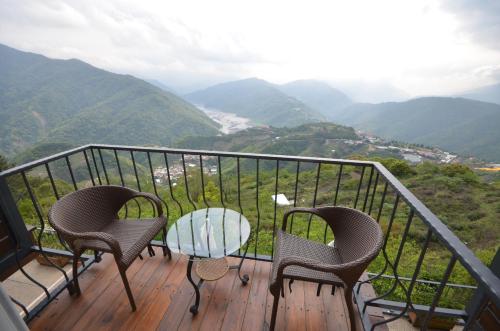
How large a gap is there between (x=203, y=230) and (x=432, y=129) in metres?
106

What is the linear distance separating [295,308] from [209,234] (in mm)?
948

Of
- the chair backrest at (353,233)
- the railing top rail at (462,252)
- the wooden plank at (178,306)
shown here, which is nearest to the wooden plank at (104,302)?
the wooden plank at (178,306)

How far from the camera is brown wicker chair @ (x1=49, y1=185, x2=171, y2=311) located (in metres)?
1.66

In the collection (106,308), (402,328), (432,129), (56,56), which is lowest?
(432,129)

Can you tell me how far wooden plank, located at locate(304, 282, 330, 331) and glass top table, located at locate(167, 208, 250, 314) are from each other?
557 mm

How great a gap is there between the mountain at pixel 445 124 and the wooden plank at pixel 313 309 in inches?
2462

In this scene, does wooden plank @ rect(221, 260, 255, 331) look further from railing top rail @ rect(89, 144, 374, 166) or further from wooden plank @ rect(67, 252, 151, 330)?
railing top rail @ rect(89, 144, 374, 166)

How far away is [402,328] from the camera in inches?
179

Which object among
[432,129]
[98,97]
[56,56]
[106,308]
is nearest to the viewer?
[106,308]

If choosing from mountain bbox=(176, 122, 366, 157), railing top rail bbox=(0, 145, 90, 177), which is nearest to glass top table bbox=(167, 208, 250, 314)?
railing top rail bbox=(0, 145, 90, 177)

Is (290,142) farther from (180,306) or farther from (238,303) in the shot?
(180,306)

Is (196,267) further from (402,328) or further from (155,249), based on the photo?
(402,328)

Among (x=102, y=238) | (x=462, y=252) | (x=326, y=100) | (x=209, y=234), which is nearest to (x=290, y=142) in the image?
(x=209, y=234)

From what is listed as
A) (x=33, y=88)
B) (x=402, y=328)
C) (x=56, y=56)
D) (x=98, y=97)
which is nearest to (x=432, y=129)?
(x=402, y=328)
